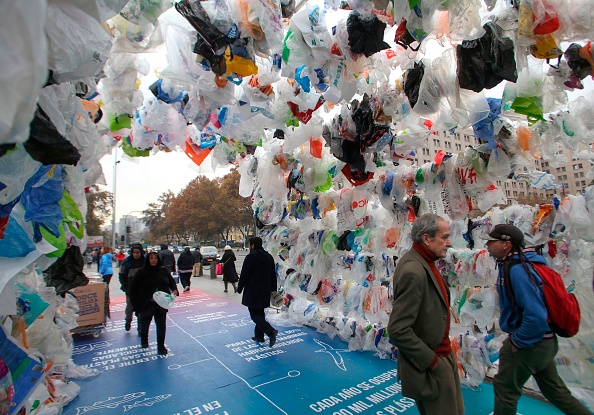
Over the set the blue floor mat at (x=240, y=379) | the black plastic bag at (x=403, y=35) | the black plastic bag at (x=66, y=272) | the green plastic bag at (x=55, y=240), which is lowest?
the blue floor mat at (x=240, y=379)

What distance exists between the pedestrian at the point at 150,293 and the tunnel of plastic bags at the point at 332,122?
832 millimetres

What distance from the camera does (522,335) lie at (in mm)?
2215

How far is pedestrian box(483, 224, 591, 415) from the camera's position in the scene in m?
2.20

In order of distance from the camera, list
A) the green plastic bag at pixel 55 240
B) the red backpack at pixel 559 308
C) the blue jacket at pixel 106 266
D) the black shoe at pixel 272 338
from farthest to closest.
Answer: the blue jacket at pixel 106 266, the black shoe at pixel 272 338, the red backpack at pixel 559 308, the green plastic bag at pixel 55 240

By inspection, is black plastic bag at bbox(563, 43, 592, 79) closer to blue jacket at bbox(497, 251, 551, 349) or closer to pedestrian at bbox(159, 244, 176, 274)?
blue jacket at bbox(497, 251, 551, 349)

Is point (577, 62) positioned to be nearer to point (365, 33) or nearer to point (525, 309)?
point (365, 33)

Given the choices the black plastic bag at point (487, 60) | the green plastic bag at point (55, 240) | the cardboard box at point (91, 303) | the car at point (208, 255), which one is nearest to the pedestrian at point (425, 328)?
the black plastic bag at point (487, 60)

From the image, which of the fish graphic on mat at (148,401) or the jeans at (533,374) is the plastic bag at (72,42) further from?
the fish graphic on mat at (148,401)

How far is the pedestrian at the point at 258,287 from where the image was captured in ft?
16.4

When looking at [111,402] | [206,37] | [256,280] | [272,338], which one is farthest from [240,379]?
[206,37]

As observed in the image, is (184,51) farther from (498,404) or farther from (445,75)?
(498,404)

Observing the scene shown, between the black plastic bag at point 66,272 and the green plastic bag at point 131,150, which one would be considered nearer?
the black plastic bag at point 66,272

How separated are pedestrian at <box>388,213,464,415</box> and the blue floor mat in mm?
1441

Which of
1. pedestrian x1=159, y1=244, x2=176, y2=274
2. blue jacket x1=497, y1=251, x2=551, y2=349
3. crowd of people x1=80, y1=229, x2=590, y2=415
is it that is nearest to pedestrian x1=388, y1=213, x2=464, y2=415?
crowd of people x1=80, y1=229, x2=590, y2=415
